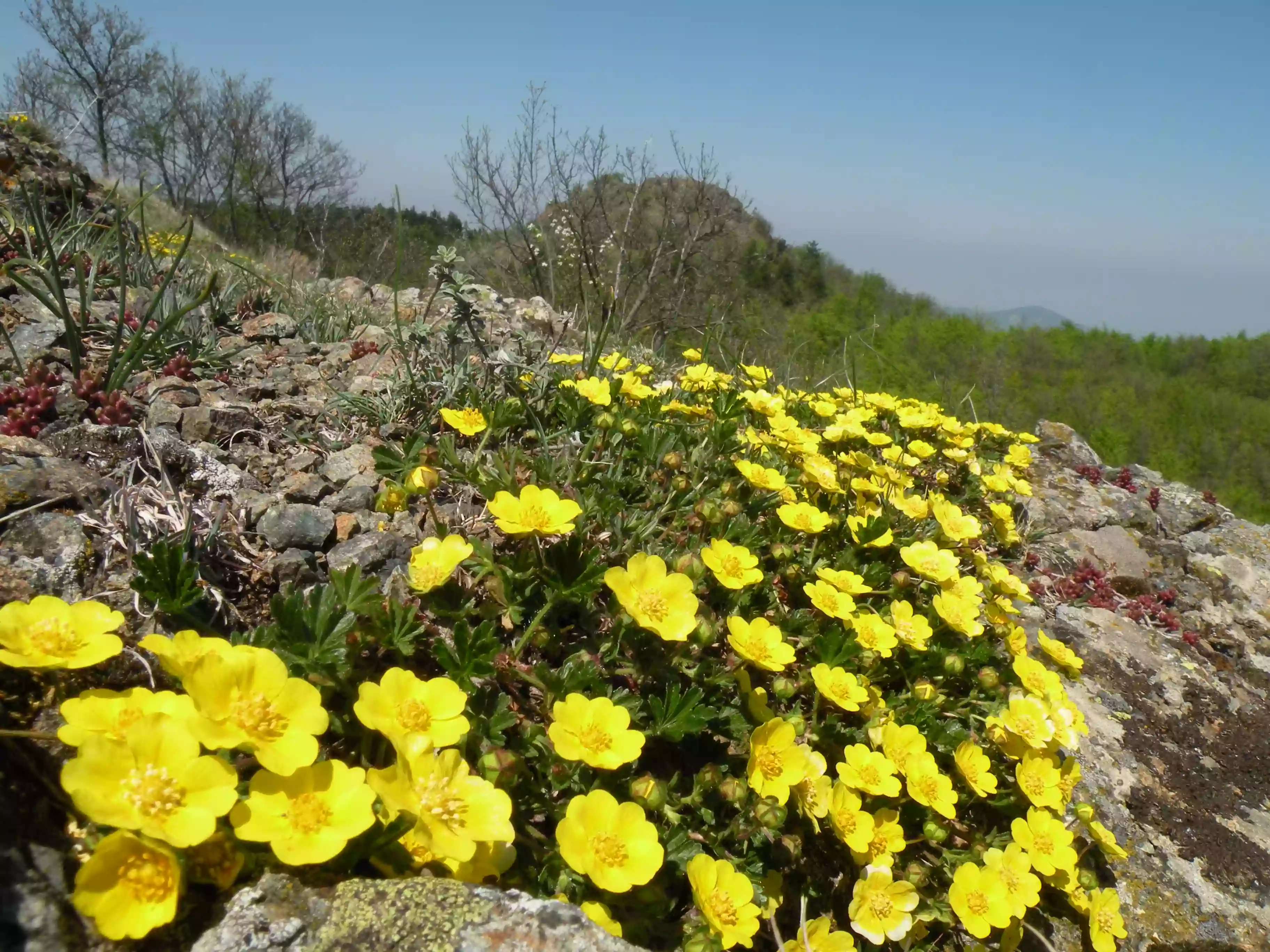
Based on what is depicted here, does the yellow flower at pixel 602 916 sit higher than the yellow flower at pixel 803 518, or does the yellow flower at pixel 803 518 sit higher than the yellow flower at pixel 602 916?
the yellow flower at pixel 803 518

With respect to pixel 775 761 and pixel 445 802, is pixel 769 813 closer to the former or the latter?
pixel 775 761

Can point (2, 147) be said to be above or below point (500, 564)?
above

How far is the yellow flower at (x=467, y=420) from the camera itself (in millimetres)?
2793

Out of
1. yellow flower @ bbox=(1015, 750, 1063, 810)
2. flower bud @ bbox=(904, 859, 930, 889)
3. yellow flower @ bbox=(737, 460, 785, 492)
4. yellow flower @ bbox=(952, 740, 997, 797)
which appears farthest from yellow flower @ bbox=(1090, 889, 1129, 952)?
yellow flower @ bbox=(737, 460, 785, 492)

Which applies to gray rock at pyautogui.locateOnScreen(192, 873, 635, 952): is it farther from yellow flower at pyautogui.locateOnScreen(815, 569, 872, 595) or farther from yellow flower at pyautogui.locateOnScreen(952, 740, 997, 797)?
yellow flower at pyautogui.locateOnScreen(815, 569, 872, 595)

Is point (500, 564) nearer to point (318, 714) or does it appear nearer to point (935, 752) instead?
point (318, 714)

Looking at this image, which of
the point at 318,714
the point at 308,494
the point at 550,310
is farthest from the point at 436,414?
the point at 550,310

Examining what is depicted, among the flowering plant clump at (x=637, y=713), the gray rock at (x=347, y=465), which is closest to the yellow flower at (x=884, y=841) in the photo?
the flowering plant clump at (x=637, y=713)

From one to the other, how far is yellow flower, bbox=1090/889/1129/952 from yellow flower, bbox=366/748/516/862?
1.69 metres

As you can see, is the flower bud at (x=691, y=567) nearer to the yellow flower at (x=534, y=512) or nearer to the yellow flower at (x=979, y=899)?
the yellow flower at (x=534, y=512)

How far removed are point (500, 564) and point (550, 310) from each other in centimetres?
518

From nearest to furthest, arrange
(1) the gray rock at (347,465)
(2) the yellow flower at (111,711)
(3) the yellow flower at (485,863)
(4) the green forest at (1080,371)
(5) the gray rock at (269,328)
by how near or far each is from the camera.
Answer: (2) the yellow flower at (111,711)
(3) the yellow flower at (485,863)
(1) the gray rock at (347,465)
(5) the gray rock at (269,328)
(4) the green forest at (1080,371)

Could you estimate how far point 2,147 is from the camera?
534 centimetres

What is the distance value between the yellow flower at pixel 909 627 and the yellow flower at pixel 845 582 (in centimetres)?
12
